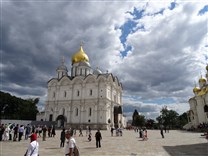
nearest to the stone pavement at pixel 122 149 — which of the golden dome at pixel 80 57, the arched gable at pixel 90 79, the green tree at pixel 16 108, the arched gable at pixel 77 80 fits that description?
the arched gable at pixel 90 79

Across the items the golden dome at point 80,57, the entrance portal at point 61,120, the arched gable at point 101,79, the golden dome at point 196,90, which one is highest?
the golden dome at point 80,57

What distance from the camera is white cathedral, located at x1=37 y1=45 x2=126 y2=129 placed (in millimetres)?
43812

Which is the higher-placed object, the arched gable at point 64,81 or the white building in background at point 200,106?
the arched gable at point 64,81

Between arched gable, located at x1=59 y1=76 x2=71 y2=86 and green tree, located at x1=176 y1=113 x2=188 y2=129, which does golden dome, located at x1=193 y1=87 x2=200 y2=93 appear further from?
arched gable, located at x1=59 y1=76 x2=71 y2=86

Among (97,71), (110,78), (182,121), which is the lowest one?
(182,121)

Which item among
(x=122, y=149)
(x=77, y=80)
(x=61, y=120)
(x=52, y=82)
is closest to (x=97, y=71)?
(x=77, y=80)

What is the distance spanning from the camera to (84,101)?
151 feet

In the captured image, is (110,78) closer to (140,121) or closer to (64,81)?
(64,81)

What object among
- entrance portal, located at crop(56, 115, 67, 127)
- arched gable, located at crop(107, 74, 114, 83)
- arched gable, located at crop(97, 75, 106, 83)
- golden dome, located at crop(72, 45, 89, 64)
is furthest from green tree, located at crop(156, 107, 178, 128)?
entrance portal, located at crop(56, 115, 67, 127)

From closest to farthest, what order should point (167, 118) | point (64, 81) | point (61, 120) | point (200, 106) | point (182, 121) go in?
point (200, 106), point (61, 120), point (64, 81), point (167, 118), point (182, 121)

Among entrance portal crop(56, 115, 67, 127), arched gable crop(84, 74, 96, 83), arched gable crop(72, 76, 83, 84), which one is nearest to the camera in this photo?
entrance portal crop(56, 115, 67, 127)

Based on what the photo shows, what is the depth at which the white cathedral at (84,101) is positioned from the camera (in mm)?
43812

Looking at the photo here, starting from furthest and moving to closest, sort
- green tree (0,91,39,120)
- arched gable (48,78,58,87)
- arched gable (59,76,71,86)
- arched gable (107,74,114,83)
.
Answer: green tree (0,91,39,120) < arched gable (48,78,58,87) < arched gable (59,76,71,86) < arched gable (107,74,114,83)

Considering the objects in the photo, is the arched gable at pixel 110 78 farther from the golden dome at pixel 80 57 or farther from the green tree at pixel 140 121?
the green tree at pixel 140 121
